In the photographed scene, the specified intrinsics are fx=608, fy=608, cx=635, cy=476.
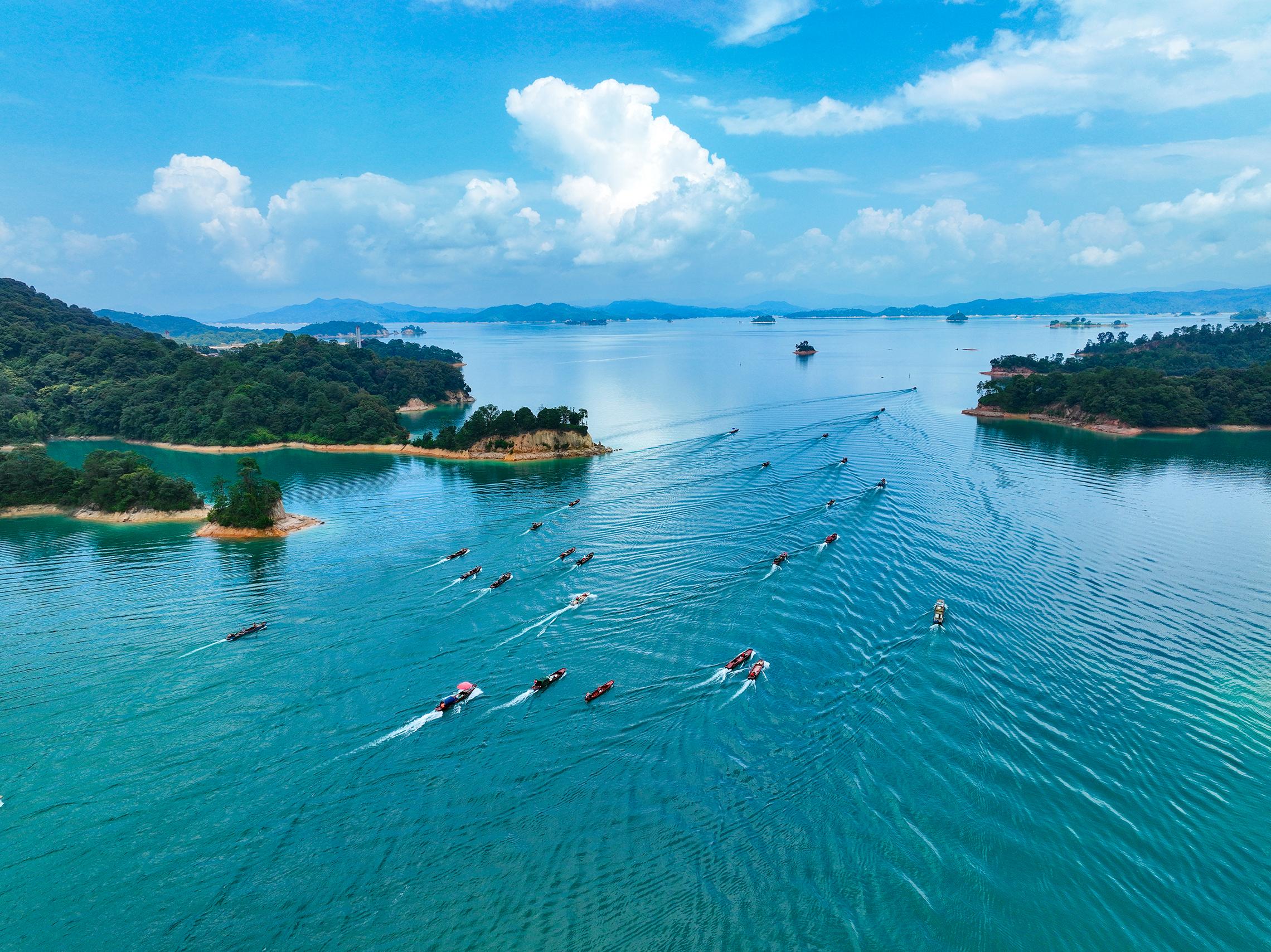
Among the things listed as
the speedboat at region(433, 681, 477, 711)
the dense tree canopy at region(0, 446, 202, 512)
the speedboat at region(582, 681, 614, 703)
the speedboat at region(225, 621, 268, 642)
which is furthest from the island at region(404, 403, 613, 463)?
the speedboat at region(433, 681, 477, 711)

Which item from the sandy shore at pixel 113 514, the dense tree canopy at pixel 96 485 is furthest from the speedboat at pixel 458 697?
the dense tree canopy at pixel 96 485

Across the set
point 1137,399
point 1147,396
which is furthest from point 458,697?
point 1147,396

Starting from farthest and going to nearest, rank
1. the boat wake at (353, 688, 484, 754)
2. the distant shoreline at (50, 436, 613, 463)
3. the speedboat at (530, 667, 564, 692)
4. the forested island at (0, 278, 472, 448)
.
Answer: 1. the forested island at (0, 278, 472, 448)
2. the distant shoreline at (50, 436, 613, 463)
3. the speedboat at (530, 667, 564, 692)
4. the boat wake at (353, 688, 484, 754)

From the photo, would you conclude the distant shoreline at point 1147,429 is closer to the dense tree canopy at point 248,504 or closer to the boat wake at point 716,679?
the boat wake at point 716,679

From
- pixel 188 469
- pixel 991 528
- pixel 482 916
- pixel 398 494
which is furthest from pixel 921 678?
pixel 188 469

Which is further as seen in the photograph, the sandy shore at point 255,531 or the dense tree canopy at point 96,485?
the dense tree canopy at point 96,485

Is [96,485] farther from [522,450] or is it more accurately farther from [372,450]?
[522,450]

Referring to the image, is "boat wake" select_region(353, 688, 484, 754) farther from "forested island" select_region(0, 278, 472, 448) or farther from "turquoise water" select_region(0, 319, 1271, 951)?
"forested island" select_region(0, 278, 472, 448)
